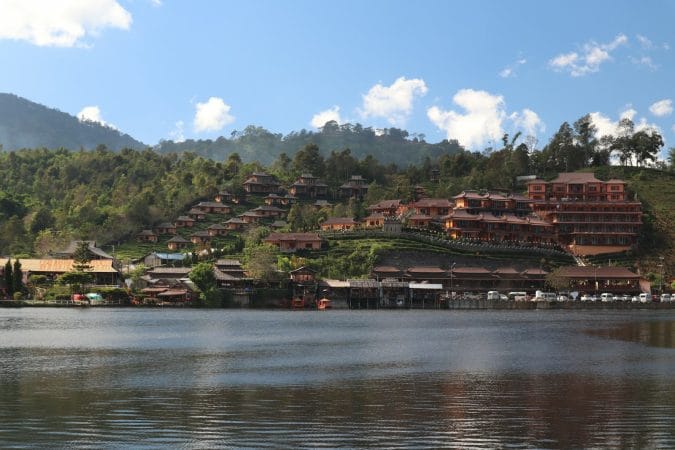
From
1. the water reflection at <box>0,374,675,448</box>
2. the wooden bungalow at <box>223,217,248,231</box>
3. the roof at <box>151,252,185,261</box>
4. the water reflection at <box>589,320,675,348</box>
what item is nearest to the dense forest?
the wooden bungalow at <box>223,217,248,231</box>

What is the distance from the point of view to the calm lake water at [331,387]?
27.7 meters

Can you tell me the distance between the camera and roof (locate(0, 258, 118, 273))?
11594 cm

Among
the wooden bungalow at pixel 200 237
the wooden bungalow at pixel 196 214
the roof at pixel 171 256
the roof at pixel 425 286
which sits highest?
the wooden bungalow at pixel 196 214

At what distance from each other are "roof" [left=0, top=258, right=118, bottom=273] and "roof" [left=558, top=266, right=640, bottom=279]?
6858 centimetres

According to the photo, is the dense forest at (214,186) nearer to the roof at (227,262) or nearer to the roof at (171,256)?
the roof at (171,256)

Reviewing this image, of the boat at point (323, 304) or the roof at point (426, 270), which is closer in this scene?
the boat at point (323, 304)

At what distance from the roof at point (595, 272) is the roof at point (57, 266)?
68577mm

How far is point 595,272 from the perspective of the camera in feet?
418

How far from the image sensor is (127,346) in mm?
57094

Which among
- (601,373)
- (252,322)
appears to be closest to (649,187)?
(252,322)

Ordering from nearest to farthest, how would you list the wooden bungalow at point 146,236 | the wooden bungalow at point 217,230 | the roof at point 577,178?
the wooden bungalow at point 146,236, the wooden bungalow at point 217,230, the roof at point 577,178

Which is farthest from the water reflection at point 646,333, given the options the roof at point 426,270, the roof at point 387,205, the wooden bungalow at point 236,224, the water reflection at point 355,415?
the wooden bungalow at point 236,224

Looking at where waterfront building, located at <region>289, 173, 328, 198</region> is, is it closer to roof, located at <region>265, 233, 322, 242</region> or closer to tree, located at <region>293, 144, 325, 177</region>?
tree, located at <region>293, 144, 325, 177</region>

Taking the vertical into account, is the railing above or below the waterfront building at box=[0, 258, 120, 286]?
above
